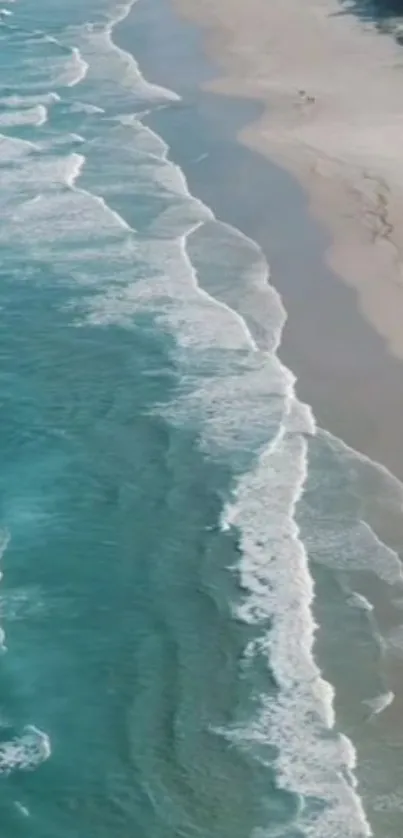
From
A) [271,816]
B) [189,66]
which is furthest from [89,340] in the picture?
[189,66]

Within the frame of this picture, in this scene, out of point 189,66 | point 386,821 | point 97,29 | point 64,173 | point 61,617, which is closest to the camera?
point 386,821

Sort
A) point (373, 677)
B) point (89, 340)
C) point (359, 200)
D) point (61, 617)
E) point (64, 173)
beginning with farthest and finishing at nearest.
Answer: point (64, 173), point (359, 200), point (89, 340), point (61, 617), point (373, 677)

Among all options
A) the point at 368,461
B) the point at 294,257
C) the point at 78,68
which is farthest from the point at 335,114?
the point at 368,461

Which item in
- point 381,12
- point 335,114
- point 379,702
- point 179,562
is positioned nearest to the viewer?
point 379,702

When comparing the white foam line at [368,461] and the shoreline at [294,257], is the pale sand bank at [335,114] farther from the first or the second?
the white foam line at [368,461]

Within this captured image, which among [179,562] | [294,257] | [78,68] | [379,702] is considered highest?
[379,702]

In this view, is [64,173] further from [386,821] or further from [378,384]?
[386,821]

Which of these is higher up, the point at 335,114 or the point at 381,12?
the point at 335,114

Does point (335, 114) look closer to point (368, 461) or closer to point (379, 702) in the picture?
point (368, 461)
